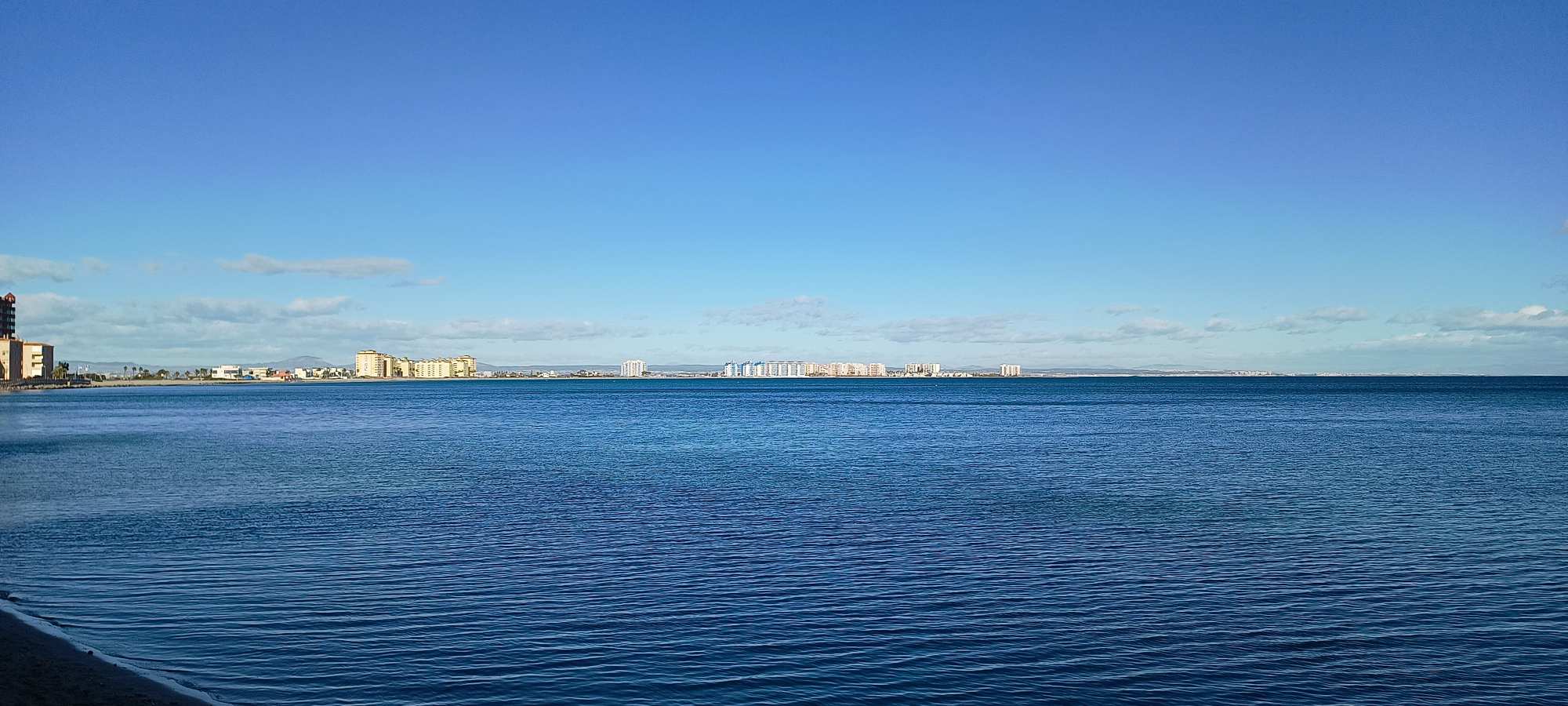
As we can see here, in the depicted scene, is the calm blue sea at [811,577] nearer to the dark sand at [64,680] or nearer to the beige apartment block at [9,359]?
the dark sand at [64,680]

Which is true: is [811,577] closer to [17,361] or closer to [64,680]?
[64,680]

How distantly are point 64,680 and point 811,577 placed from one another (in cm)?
1179

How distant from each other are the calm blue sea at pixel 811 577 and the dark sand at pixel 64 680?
2.43 ft

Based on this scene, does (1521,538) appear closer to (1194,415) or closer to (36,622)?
(36,622)

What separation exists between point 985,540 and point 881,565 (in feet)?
13.0

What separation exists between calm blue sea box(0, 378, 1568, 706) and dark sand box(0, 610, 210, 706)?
0.74 meters

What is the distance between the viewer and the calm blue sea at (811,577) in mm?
13609

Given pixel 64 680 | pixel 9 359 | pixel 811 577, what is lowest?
pixel 811 577

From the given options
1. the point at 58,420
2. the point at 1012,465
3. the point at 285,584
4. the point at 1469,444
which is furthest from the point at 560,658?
the point at 58,420

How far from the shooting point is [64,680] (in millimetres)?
12234

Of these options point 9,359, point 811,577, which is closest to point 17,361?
point 9,359

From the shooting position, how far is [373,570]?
66.7ft

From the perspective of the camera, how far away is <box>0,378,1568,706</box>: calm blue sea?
13.6 metres

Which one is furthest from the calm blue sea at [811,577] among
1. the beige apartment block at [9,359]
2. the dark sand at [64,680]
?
the beige apartment block at [9,359]
